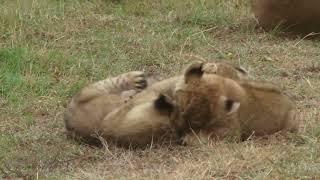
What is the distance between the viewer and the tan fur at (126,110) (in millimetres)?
4828

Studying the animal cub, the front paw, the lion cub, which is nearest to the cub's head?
the lion cub

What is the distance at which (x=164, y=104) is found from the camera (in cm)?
484

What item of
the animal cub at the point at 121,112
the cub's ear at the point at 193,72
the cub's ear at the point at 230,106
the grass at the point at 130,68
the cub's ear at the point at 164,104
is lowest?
the grass at the point at 130,68

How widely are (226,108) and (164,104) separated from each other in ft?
1.30

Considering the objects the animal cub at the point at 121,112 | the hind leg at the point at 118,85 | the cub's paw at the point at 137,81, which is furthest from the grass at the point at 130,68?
the cub's paw at the point at 137,81

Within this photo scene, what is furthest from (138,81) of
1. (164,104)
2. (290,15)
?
(290,15)

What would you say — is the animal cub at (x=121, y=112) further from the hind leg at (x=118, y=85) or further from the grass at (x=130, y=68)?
the grass at (x=130, y=68)

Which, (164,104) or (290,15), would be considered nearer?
(164,104)

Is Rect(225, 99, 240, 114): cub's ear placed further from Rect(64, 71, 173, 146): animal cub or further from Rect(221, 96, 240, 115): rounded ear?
Rect(64, 71, 173, 146): animal cub

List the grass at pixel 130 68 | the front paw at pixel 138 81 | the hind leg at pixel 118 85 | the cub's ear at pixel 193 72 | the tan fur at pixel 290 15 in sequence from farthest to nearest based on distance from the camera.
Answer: the tan fur at pixel 290 15 < the front paw at pixel 138 81 < the hind leg at pixel 118 85 < the cub's ear at pixel 193 72 < the grass at pixel 130 68

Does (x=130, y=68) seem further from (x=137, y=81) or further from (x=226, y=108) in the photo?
(x=226, y=108)

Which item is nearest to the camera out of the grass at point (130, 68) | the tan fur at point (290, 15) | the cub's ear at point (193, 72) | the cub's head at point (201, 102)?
the grass at point (130, 68)

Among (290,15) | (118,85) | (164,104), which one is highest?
(164,104)

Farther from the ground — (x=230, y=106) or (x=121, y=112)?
(x=230, y=106)
